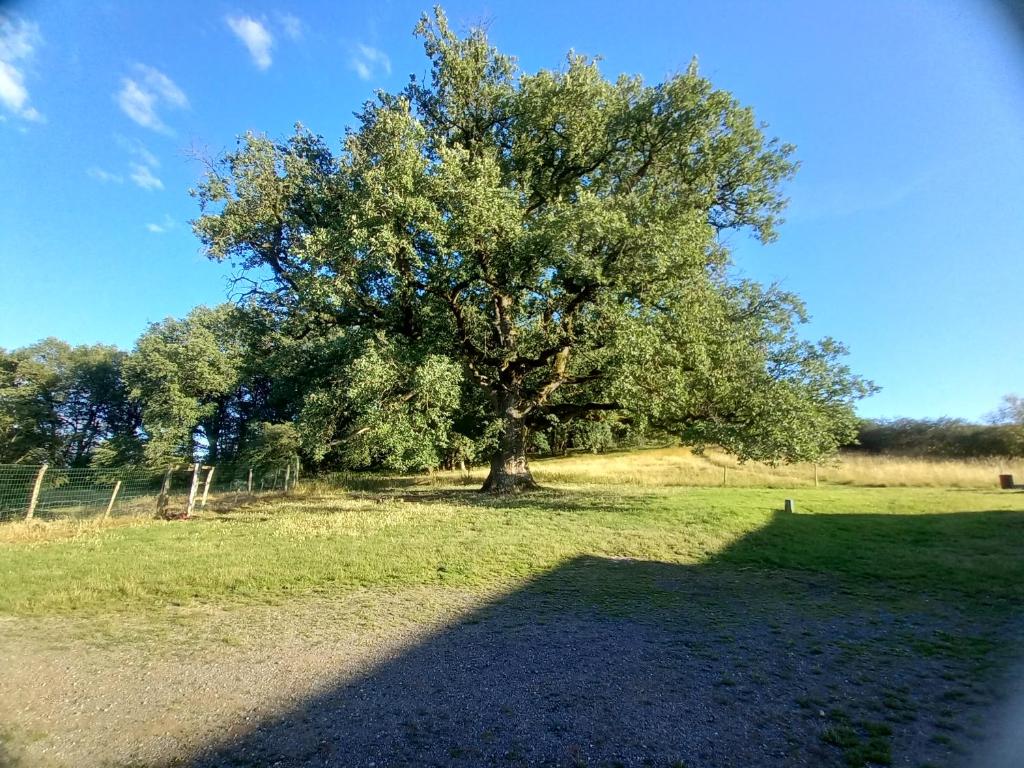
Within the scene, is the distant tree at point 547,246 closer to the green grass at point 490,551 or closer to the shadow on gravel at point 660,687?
the green grass at point 490,551

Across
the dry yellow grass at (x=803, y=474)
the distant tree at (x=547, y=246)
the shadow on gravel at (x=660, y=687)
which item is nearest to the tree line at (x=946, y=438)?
the dry yellow grass at (x=803, y=474)

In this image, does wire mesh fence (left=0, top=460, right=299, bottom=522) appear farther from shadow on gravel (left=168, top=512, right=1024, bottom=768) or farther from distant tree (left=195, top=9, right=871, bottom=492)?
shadow on gravel (left=168, top=512, right=1024, bottom=768)

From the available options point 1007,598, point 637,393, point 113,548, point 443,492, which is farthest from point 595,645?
point 443,492

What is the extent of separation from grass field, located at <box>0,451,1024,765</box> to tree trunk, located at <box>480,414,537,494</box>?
602 centimetres

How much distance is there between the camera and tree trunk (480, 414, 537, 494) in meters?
20.7

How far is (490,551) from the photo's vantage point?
9.91 metres

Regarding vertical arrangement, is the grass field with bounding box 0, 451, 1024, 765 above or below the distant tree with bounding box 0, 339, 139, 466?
below

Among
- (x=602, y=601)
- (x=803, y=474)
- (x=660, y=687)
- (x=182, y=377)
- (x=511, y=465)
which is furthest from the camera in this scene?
(x=182, y=377)

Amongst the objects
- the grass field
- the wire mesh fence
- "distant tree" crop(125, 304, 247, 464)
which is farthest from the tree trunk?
"distant tree" crop(125, 304, 247, 464)

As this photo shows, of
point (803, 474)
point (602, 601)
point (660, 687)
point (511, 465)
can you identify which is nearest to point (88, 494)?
point (511, 465)

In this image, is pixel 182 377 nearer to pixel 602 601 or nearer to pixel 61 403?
pixel 61 403

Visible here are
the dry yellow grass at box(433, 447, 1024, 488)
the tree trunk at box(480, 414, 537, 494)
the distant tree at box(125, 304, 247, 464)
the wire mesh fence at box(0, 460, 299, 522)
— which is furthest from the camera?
the distant tree at box(125, 304, 247, 464)

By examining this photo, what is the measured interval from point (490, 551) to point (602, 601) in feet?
11.2

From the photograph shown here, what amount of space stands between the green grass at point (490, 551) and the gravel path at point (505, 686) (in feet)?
3.03
